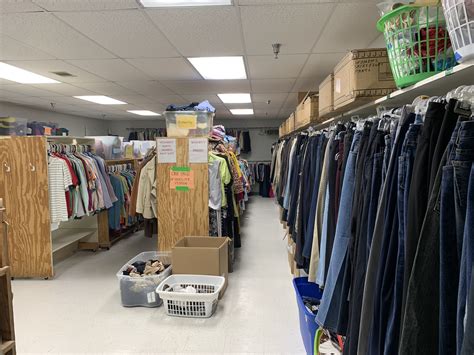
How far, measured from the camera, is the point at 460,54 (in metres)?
0.87

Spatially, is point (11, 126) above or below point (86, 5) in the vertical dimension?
below

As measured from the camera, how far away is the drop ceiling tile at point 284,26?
254cm

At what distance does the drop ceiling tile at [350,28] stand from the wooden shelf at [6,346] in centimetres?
298

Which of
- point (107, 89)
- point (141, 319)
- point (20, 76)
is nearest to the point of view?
point (141, 319)

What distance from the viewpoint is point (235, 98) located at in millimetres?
6676

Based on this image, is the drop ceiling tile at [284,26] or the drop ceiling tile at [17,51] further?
the drop ceiling tile at [17,51]

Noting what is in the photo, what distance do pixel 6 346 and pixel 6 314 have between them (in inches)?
5.8

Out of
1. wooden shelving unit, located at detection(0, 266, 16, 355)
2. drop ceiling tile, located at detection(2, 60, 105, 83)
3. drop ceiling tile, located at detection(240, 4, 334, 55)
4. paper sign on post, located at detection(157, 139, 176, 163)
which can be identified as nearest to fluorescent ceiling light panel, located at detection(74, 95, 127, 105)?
drop ceiling tile, located at detection(2, 60, 105, 83)

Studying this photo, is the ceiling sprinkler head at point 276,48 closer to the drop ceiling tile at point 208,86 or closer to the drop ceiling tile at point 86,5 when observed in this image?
the drop ceiling tile at point 86,5

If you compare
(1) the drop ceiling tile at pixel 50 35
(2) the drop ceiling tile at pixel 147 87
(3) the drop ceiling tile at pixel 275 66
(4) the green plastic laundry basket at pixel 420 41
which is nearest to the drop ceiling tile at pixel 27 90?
(2) the drop ceiling tile at pixel 147 87

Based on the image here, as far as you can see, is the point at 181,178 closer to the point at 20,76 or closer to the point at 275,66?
the point at 275,66

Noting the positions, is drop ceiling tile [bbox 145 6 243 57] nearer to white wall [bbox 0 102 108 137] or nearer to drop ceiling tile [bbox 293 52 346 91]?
drop ceiling tile [bbox 293 52 346 91]

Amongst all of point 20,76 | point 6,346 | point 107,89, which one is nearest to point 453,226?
point 6,346

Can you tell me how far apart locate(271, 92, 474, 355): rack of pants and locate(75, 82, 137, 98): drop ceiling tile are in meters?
4.81
